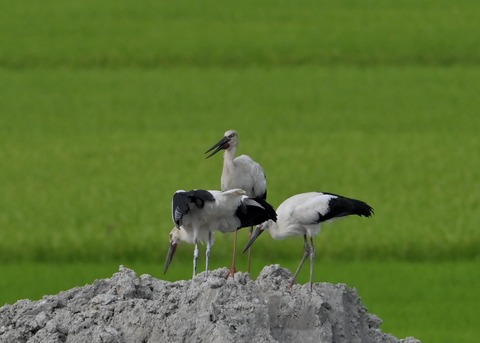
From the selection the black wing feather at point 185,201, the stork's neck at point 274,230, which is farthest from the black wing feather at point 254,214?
the stork's neck at point 274,230

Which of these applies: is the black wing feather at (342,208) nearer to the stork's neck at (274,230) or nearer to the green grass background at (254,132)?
the stork's neck at (274,230)

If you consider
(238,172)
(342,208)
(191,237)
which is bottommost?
(191,237)

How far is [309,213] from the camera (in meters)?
9.12

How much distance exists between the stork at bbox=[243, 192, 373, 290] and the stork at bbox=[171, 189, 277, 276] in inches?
11.2

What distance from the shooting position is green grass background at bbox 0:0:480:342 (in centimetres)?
1684

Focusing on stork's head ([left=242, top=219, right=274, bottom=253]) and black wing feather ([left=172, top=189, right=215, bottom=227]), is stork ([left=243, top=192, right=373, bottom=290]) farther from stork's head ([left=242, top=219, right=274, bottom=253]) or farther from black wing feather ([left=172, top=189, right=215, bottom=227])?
black wing feather ([left=172, top=189, right=215, bottom=227])

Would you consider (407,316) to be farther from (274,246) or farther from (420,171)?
(420,171)

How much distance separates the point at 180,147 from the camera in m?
24.4

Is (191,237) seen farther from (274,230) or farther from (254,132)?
(254,132)

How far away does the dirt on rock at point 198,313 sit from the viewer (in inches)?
329

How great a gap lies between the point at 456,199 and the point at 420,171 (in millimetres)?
2278

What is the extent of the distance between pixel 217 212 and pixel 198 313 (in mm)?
721

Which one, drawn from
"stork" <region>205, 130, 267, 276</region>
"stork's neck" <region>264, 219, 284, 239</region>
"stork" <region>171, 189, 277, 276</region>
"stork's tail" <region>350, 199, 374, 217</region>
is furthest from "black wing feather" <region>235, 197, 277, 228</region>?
"stork" <region>205, 130, 267, 276</region>

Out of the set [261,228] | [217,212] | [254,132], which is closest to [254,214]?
[217,212]
